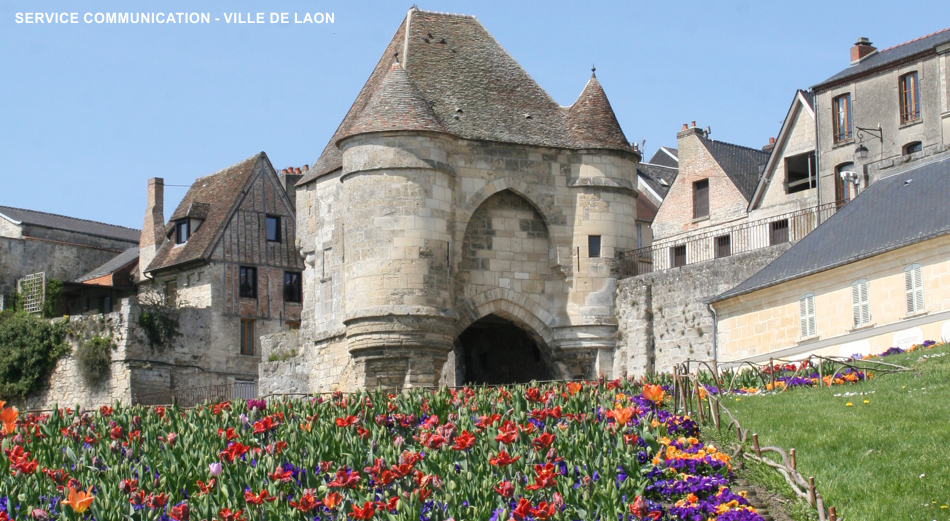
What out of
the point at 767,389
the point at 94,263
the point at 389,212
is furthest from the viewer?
the point at 94,263

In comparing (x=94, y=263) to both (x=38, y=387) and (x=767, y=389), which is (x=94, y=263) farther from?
(x=767, y=389)

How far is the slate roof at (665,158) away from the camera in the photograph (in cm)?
5544

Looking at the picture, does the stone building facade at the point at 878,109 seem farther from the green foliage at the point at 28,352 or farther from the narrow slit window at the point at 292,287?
the green foliage at the point at 28,352

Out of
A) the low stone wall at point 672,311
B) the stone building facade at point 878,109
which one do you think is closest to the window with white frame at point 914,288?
the low stone wall at point 672,311

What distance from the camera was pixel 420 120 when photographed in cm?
2694

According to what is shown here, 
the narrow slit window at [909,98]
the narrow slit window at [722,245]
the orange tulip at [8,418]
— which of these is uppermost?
the narrow slit window at [909,98]

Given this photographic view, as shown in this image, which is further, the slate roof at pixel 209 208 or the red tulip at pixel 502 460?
the slate roof at pixel 209 208

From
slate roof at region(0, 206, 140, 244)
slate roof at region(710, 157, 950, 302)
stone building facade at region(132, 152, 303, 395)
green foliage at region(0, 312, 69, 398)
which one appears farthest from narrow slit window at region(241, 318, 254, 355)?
slate roof at region(710, 157, 950, 302)

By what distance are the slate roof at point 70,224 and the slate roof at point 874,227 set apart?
28.7m

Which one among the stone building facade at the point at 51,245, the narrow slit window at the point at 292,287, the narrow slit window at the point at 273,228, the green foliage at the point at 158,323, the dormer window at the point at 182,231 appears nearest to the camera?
the green foliage at the point at 158,323

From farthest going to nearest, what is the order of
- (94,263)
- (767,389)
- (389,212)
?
(94,263) → (389,212) → (767,389)

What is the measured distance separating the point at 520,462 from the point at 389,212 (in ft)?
46.8

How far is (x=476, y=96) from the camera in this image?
2897cm

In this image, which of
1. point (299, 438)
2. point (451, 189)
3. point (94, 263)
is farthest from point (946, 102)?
point (94, 263)
